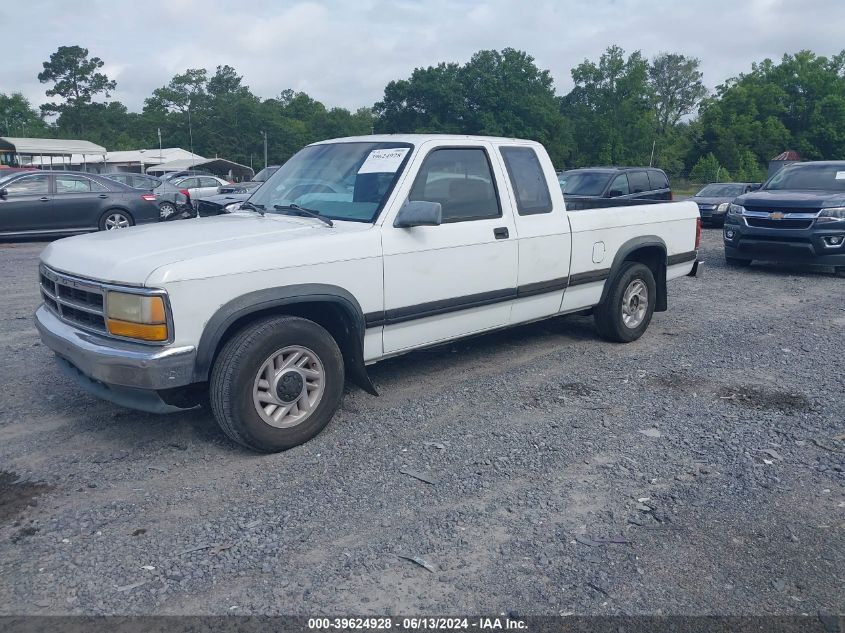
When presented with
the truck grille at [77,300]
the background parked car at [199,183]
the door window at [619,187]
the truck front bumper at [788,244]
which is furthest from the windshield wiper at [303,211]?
the background parked car at [199,183]

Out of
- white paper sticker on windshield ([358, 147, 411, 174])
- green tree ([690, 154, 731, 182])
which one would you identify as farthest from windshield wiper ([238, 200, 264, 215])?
green tree ([690, 154, 731, 182])

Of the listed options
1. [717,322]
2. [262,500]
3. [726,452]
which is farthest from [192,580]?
[717,322]

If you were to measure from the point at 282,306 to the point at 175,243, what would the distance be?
0.71 meters

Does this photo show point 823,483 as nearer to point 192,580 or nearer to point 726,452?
point 726,452

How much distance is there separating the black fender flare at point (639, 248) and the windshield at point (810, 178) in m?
6.26

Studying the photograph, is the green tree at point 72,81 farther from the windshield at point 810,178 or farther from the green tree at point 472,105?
the windshield at point 810,178

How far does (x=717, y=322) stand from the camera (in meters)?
7.98

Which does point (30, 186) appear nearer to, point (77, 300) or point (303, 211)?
point (303, 211)

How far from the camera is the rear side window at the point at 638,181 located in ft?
49.9

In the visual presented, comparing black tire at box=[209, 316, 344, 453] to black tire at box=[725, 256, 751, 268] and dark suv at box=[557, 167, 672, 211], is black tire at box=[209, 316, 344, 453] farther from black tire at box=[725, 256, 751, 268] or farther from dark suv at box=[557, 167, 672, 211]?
dark suv at box=[557, 167, 672, 211]

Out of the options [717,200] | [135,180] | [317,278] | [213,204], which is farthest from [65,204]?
[717,200]

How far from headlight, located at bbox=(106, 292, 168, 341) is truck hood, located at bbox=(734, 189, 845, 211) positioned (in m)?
10.3

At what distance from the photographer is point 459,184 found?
17.1ft

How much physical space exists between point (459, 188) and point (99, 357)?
267cm
